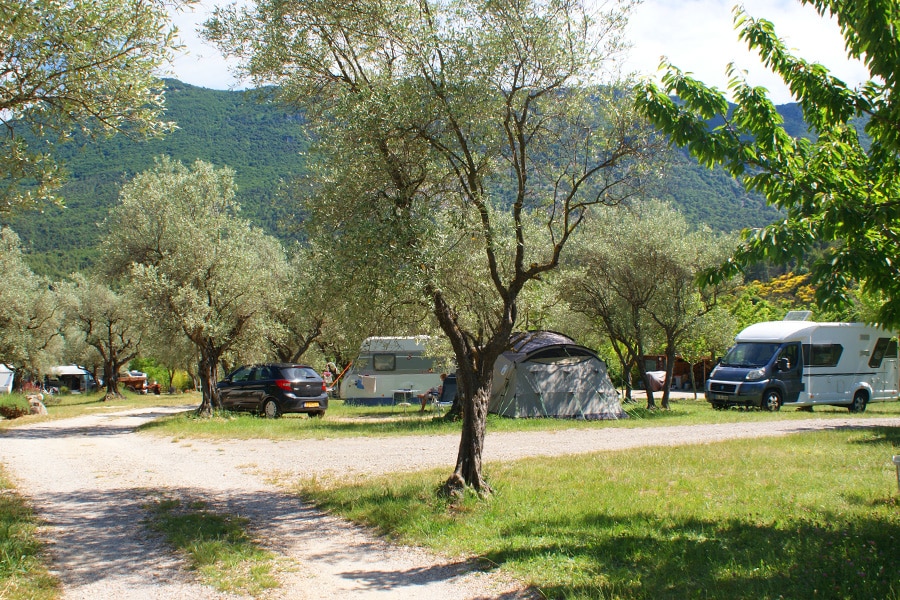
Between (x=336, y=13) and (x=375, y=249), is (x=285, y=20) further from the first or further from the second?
(x=375, y=249)

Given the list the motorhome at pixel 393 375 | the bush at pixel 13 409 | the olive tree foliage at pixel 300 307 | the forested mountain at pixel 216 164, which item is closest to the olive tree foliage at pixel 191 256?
the olive tree foliage at pixel 300 307

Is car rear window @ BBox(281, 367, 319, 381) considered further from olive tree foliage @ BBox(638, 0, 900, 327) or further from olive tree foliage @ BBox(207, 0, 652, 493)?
olive tree foliage @ BBox(638, 0, 900, 327)

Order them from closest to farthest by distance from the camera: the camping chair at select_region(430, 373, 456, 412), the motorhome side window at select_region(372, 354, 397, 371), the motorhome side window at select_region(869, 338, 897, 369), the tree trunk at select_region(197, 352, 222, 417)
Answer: the tree trunk at select_region(197, 352, 222, 417) < the motorhome side window at select_region(869, 338, 897, 369) < the camping chair at select_region(430, 373, 456, 412) < the motorhome side window at select_region(372, 354, 397, 371)

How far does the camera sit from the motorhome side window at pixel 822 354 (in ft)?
69.3

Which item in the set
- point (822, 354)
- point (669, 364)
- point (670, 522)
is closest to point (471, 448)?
point (670, 522)

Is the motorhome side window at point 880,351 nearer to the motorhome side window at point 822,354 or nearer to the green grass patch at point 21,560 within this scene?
the motorhome side window at point 822,354

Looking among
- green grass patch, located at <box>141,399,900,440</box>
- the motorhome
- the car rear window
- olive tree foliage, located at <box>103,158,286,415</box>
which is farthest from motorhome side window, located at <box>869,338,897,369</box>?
olive tree foliage, located at <box>103,158,286,415</box>

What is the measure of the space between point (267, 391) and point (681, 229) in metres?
12.3

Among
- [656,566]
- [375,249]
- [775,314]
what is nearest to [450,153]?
[375,249]

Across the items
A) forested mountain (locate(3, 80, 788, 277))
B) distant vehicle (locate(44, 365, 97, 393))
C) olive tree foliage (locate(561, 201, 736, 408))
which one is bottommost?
distant vehicle (locate(44, 365, 97, 393))

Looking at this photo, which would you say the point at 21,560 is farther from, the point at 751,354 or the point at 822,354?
the point at 822,354

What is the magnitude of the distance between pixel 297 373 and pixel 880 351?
716 inches

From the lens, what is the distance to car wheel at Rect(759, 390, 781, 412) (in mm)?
20578

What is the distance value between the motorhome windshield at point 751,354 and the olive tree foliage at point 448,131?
603 inches
